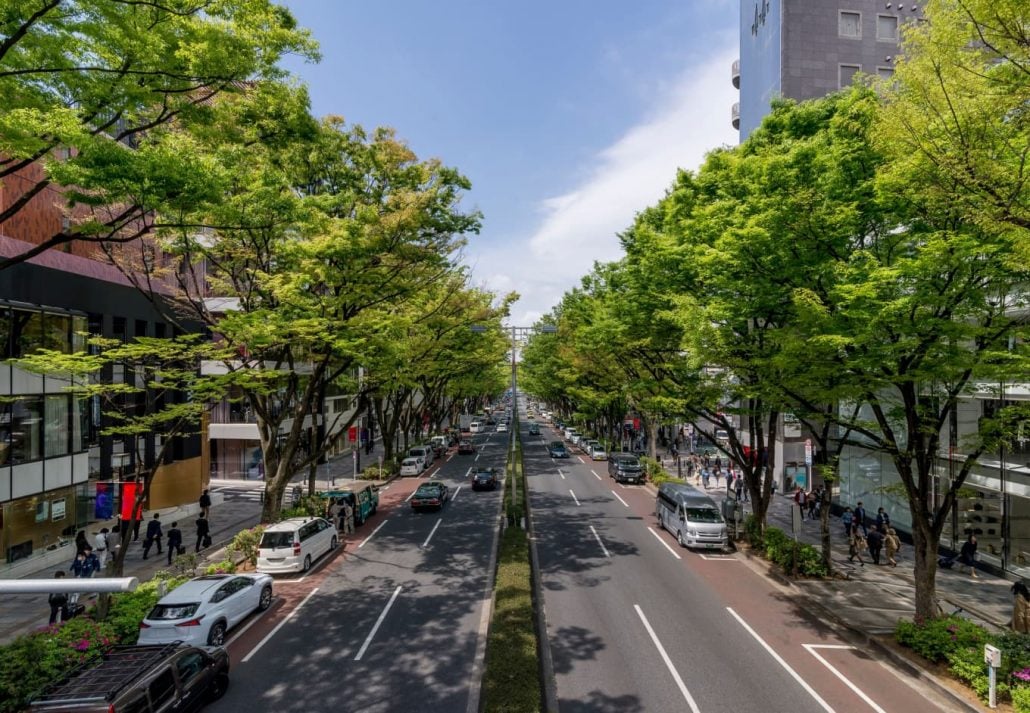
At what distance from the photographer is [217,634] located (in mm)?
13469

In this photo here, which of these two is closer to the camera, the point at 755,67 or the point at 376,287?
the point at 376,287

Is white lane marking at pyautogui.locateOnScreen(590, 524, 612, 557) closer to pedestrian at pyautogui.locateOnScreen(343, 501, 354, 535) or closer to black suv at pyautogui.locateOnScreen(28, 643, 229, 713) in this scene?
Result: pedestrian at pyautogui.locateOnScreen(343, 501, 354, 535)

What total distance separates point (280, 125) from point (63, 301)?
14.7 m

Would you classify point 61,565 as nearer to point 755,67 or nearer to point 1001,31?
point 1001,31

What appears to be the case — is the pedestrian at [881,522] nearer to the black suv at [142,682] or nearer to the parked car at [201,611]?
the parked car at [201,611]

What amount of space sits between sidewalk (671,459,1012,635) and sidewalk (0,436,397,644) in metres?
19.7

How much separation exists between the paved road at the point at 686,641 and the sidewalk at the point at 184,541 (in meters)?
12.4

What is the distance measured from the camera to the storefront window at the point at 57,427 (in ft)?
68.7

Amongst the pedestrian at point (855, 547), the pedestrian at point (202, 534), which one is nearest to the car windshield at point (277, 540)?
the pedestrian at point (202, 534)

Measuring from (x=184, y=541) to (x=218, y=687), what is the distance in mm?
14967

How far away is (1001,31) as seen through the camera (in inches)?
292

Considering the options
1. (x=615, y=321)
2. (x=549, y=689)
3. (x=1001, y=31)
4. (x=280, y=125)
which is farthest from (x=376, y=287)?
(x=1001, y=31)

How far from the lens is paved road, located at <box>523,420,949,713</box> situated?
35.8 ft

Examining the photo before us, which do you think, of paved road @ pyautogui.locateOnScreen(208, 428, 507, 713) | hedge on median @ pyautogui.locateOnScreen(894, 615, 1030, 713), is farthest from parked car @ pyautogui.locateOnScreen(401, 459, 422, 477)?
hedge on median @ pyautogui.locateOnScreen(894, 615, 1030, 713)
